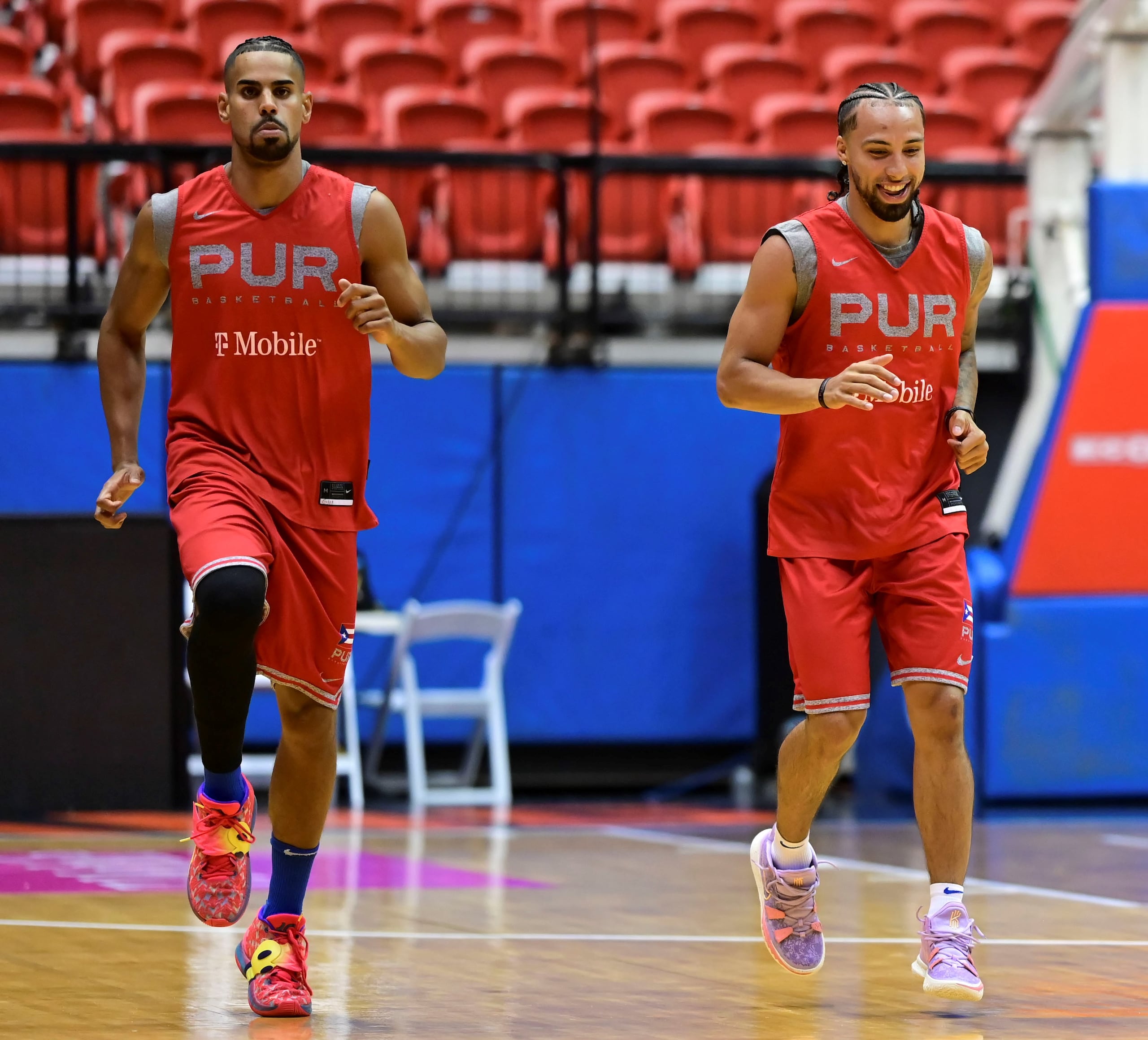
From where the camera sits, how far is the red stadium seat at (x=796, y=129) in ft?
42.9

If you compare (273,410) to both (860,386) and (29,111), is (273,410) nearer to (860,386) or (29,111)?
(860,386)

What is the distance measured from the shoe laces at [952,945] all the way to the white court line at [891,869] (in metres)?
0.63

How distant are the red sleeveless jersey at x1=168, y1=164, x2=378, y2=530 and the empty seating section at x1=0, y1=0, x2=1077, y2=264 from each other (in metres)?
6.99

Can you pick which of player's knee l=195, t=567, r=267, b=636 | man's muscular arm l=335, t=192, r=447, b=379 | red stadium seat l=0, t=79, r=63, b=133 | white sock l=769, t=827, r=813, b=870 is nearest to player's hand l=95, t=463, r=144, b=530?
player's knee l=195, t=567, r=267, b=636

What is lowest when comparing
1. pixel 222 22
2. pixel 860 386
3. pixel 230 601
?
pixel 230 601

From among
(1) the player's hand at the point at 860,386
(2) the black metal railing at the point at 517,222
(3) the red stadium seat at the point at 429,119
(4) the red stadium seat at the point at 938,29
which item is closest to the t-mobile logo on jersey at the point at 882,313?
(1) the player's hand at the point at 860,386

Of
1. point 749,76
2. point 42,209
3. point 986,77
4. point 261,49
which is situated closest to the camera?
point 261,49

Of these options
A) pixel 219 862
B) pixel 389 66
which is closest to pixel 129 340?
pixel 219 862

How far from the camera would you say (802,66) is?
14086mm

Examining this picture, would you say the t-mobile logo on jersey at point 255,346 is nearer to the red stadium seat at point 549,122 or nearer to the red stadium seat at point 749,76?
the red stadium seat at point 549,122

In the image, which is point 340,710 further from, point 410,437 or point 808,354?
point 808,354

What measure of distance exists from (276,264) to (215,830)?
128cm

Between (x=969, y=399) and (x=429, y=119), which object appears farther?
(x=429, y=119)

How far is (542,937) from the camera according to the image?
19.3 feet
